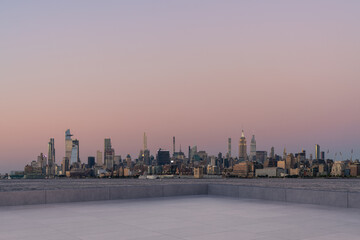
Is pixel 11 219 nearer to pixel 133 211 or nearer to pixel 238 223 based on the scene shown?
pixel 133 211

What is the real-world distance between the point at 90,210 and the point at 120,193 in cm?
556

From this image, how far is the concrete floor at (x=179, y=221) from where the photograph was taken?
42.2ft

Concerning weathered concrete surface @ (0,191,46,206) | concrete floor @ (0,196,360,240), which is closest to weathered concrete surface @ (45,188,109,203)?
weathered concrete surface @ (0,191,46,206)

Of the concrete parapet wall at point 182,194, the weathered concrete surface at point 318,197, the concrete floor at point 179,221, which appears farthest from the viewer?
the concrete parapet wall at point 182,194

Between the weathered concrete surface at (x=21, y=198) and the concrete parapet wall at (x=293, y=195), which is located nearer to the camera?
the concrete parapet wall at (x=293, y=195)

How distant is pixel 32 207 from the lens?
20.6 meters

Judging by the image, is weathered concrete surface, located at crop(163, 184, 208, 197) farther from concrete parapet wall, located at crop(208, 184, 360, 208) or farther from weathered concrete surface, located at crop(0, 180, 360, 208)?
concrete parapet wall, located at crop(208, 184, 360, 208)

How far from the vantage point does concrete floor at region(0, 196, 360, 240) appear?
1286 centimetres

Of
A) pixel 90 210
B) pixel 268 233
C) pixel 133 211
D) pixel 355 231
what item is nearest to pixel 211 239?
pixel 268 233

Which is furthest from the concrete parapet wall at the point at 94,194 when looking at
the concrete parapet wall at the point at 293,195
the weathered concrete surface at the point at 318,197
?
the weathered concrete surface at the point at 318,197

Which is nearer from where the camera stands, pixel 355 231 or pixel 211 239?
pixel 211 239

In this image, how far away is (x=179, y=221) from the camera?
15609 mm

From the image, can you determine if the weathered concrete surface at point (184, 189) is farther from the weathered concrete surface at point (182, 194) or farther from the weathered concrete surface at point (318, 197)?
the weathered concrete surface at point (318, 197)

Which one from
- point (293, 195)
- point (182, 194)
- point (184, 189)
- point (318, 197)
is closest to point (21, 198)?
point (182, 194)
